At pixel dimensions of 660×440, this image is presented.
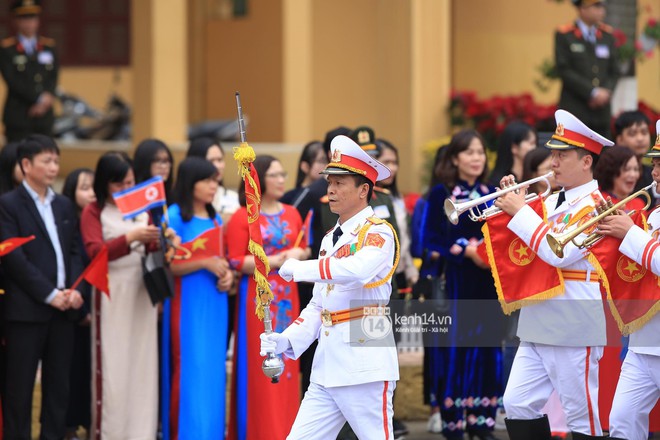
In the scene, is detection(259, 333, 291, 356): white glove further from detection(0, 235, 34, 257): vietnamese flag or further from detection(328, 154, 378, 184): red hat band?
detection(0, 235, 34, 257): vietnamese flag

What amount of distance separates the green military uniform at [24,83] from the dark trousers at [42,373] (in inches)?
208

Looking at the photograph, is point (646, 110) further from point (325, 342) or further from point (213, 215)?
point (325, 342)

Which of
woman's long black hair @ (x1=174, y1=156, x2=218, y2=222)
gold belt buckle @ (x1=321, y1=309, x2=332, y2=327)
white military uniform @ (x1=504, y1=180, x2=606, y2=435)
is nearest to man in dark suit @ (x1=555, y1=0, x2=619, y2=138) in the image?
woman's long black hair @ (x1=174, y1=156, x2=218, y2=222)

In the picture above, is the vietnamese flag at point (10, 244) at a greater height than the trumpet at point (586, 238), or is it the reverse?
the trumpet at point (586, 238)

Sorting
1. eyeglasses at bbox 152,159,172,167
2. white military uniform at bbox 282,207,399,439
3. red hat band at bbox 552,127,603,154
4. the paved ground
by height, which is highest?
red hat band at bbox 552,127,603,154

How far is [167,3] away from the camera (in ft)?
47.9

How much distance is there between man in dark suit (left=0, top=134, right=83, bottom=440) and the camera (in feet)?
30.1

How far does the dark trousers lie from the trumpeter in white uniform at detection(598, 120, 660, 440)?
365cm

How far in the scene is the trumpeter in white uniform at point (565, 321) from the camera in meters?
8.01

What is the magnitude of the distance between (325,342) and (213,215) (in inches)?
96.7

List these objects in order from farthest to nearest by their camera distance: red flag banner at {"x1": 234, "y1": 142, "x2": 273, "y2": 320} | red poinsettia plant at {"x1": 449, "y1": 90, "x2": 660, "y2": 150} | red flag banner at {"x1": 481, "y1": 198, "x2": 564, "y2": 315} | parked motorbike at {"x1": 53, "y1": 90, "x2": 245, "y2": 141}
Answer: parked motorbike at {"x1": 53, "y1": 90, "x2": 245, "y2": 141}
red poinsettia plant at {"x1": 449, "y1": 90, "x2": 660, "y2": 150}
red flag banner at {"x1": 481, "y1": 198, "x2": 564, "y2": 315}
red flag banner at {"x1": 234, "y1": 142, "x2": 273, "y2": 320}

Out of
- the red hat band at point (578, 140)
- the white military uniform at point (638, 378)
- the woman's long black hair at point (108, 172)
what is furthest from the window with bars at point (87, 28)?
the white military uniform at point (638, 378)

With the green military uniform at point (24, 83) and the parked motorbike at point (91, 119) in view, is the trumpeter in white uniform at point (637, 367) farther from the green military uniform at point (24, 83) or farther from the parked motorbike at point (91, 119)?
the parked motorbike at point (91, 119)

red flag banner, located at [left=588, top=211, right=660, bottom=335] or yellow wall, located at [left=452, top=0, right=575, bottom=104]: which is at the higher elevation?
yellow wall, located at [left=452, top=0, right=575, bottom=104]
